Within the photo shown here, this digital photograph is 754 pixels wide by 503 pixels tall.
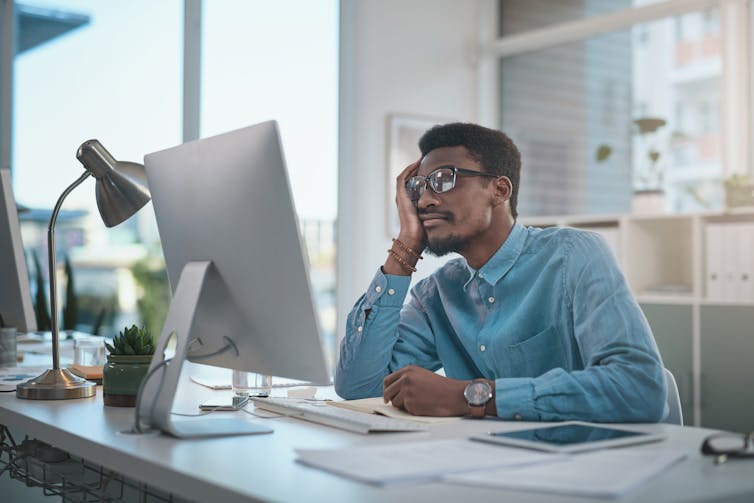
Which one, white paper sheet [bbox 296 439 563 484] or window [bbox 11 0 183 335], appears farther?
window [bbox 11 0 183 335]

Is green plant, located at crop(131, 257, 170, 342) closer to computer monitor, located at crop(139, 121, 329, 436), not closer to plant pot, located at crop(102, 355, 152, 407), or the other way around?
plant pot, located at crop(102, 355, 152, 407)

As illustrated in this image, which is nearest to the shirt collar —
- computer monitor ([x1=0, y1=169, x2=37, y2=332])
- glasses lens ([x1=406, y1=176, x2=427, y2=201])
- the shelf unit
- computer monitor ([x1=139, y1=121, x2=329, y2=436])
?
glasses lens ([x1=406, y1=176, x2=427, y2=201])

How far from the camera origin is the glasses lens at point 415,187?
75.5 inches

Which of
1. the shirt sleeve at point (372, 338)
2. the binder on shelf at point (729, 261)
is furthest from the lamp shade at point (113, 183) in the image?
the binder on shelf at point (729, 261)

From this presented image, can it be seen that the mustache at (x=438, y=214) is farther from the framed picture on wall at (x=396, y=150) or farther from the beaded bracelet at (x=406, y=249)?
the framed picture on wall at (x=396, y=150)

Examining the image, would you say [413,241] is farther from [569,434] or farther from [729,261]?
[729,261]

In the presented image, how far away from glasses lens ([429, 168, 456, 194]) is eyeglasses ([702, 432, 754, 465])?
2.83 feet

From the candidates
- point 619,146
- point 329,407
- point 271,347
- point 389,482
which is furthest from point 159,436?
point 619,146

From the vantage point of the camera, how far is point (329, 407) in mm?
1562

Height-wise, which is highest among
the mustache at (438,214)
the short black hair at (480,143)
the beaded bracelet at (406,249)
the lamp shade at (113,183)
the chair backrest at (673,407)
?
the short black hair at (480,143)

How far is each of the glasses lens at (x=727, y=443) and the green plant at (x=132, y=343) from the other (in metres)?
1.08

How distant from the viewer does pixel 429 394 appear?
1525mm

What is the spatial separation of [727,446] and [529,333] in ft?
2.09

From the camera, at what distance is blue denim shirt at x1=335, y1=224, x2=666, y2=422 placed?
1.48 meters
